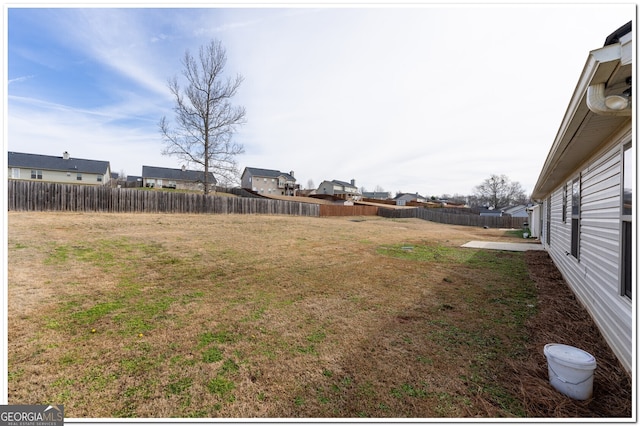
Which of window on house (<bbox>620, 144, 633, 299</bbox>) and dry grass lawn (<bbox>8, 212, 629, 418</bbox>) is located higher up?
window on house (<bbox>620, 144, 633, 299</bbox>)

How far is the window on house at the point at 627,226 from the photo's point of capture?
109 inches

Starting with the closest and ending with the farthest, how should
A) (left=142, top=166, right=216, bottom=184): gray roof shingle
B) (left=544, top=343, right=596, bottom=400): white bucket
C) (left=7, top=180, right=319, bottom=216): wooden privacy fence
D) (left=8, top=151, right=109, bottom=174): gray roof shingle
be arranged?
(left=544, top=343, right=596, bottom=400): white bucket
(left=7, top=180, right=319, bottom=216): wooden privacy fence
(left=8, top=151, right=109, bottom=174): gray roof shingle
(left=142, top=166, right=216, bottom=184): gray roof shingle

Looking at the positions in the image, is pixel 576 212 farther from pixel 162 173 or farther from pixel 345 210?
pixel 162 173

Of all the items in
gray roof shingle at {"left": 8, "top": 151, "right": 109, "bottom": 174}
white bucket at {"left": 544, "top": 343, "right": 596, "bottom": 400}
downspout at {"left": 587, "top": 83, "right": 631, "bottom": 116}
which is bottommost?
white bucket at {"left": 544, "top": 343, "right": 596, "bottom": 400}

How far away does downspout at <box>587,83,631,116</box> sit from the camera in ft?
7.45

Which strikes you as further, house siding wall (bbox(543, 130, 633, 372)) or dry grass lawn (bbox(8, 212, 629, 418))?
house siding wall (bbox(543, 130, 633, 372))

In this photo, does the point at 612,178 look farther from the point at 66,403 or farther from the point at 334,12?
the point at 66,403

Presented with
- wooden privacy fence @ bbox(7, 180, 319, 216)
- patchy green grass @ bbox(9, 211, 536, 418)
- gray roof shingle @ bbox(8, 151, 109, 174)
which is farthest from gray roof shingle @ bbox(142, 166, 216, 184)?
patchy green grass @ bbox(9, 211, 536, 418)

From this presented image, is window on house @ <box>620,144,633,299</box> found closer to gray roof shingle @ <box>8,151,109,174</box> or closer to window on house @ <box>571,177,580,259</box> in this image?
window on house @ <box>571,177,580,259</box>

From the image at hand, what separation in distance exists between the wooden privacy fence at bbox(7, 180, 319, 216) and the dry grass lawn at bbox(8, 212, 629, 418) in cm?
900

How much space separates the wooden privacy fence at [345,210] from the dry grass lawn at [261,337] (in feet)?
79.1

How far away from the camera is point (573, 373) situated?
2.21 metres

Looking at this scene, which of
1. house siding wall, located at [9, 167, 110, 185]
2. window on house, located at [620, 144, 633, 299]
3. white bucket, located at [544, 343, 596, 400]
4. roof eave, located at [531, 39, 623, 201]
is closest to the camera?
roof eave, located at [531, 39, 623, 201]
